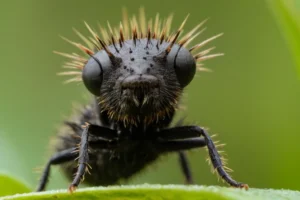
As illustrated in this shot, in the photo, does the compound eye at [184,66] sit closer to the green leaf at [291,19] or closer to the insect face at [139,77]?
the insect face at [139,77]

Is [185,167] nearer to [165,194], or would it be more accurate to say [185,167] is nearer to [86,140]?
[86,140]

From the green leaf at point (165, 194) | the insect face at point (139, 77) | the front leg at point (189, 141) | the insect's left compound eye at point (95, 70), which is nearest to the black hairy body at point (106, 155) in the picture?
the front leg at point (189, 141)

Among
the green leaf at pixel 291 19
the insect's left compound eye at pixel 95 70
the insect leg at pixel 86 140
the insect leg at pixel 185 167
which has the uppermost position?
the green leaf at pixel 291 19

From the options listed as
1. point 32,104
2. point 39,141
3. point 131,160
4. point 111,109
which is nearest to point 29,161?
point 39,141

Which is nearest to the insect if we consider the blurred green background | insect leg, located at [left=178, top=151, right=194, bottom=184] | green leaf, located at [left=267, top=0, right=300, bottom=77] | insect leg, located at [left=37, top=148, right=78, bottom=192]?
insect leg, located at [left=37, top=148, right=78, bottom=192]

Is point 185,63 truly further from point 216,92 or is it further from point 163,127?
point 216,92

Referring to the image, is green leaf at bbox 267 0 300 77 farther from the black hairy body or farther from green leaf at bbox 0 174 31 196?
green leaf at bbox 0 174 31 196
